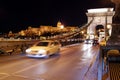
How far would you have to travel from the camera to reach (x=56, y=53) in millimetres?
22797

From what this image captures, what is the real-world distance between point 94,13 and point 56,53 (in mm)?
79132

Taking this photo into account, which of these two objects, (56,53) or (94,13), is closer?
(56,53)

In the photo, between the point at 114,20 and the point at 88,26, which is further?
the point at 88,26

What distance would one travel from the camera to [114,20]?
36.1 feet

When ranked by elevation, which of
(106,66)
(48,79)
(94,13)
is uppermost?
(94,13)

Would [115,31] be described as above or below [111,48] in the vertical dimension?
above

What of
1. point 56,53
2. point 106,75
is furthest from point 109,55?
point 56,53

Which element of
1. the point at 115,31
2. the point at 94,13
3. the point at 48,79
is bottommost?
the point at 48,79

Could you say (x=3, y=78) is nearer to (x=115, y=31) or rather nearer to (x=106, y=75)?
(x=106, y=75)

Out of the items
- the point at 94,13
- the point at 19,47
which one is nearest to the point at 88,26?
the point at 94,13

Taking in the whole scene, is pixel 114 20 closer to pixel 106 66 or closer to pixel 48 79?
pixel 106 66

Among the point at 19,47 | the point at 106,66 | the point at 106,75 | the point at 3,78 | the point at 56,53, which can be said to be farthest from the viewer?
the point at 19,47

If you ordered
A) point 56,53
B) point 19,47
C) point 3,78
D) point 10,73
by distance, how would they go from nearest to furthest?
point 3,78
point 10,73
point 56,53
point 19,47

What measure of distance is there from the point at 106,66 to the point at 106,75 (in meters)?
0.85
